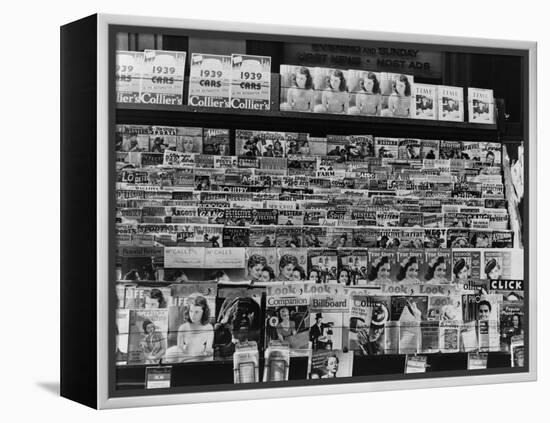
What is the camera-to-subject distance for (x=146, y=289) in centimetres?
727

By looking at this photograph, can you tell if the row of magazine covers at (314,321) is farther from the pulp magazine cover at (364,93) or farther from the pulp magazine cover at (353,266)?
the pulp magazine cover at (364,93)

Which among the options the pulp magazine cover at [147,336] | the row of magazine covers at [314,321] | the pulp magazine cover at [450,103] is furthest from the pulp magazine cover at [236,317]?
the pulp magazine cover at [450,103]

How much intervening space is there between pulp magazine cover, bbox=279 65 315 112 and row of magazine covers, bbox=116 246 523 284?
858mm

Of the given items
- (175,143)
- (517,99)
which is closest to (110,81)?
(175,143)

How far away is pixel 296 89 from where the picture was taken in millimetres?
7645

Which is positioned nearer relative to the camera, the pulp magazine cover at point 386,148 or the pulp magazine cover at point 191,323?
the pulp magazine cover at point 191,323

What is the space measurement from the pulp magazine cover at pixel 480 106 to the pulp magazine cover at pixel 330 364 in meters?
1.72

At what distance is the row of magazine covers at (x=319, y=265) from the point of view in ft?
23.9

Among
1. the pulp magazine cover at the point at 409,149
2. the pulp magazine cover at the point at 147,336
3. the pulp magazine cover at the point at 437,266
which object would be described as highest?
the pulp magazine cover at the point at 409,149

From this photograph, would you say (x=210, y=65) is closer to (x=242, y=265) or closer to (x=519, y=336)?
(x=242, y=265)

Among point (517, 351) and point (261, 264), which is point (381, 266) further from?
point (517, 351)

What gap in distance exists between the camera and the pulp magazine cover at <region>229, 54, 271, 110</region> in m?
7.45

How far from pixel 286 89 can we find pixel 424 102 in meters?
0.93

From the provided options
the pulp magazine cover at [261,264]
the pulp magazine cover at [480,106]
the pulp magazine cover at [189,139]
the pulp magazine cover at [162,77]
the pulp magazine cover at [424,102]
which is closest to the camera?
the pulp magazine cover at [162,77]
